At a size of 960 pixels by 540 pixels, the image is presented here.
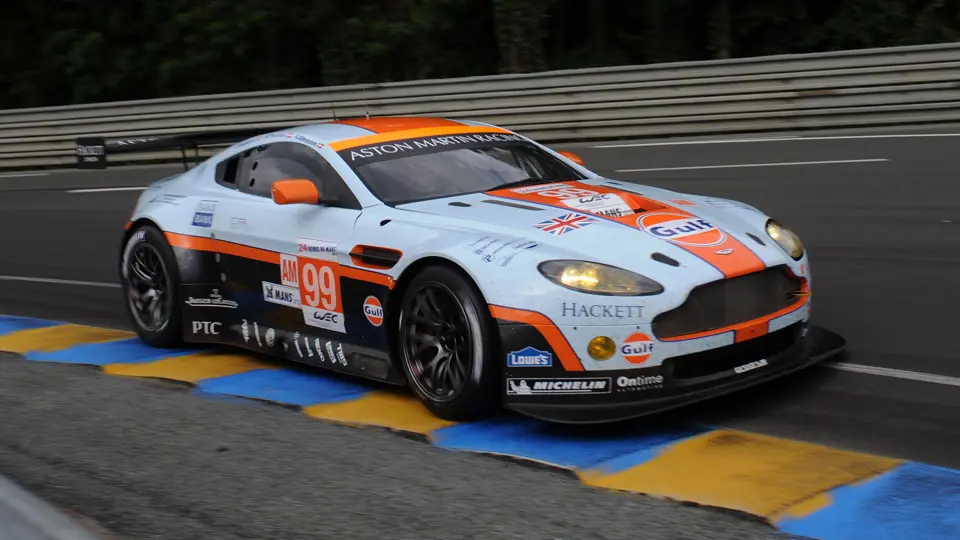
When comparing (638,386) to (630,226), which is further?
(630,226)

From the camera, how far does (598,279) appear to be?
4875 millimetres

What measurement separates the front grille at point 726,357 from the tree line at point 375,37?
1477 centimetres

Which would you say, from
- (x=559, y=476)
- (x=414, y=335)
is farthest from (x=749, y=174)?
(x=559, y=476)

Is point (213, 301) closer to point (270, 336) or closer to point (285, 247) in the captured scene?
point (270, 336)

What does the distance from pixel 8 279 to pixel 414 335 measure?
260 inches

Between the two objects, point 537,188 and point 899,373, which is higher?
point 537,188

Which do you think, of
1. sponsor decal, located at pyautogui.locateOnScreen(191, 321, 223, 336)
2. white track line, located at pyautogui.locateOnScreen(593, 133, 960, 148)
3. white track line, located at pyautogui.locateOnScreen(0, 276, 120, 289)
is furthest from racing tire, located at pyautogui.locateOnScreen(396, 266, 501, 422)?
white track line, located at pyautogui.locateOnScreen(593, 133, 960, 148)

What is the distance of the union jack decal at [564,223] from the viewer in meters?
5.16

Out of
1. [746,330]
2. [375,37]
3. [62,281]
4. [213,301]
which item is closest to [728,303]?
[746,330]

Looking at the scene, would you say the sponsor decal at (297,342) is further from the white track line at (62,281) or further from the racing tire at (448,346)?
the white track line at (62,281)

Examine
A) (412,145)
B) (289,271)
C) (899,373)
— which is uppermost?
(412,145)

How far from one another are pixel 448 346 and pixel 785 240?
1760 millimetres

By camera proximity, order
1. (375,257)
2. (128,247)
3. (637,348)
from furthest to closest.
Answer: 1. (128,247)
2. (375,257)
3. (637,348)

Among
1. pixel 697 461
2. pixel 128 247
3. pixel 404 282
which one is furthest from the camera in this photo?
pixel 128 247
